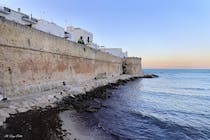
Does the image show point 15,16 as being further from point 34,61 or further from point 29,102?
point 29,102

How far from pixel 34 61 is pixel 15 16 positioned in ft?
27.0

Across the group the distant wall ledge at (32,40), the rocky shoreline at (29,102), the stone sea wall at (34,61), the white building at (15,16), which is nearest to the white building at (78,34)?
the white building at (15,16)

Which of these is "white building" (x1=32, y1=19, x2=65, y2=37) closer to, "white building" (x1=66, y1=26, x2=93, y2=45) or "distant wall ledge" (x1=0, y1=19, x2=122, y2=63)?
"distant wall ledge" (x1=0, y1=19, x2=122, y2=63)

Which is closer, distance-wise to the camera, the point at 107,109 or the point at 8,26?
the point at 8,26

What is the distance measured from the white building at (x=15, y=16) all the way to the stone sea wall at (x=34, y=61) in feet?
16.6

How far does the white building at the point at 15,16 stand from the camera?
52.5ft

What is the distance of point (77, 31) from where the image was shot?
3161 cm

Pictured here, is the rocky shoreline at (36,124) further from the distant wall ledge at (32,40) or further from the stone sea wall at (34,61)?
the distant wall ledge at (32,40)

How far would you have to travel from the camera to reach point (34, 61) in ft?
37.9

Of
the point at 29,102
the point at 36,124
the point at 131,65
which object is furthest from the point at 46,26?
the point at 131,65

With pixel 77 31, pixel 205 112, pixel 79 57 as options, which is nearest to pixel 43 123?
pixel 205 112

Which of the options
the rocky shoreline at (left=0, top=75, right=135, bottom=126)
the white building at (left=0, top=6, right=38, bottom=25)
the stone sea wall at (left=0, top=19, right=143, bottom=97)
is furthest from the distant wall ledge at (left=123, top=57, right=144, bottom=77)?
the rocky shoreline at (left=0, top=75, right=135, bottom=126)

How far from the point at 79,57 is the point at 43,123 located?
11.3m

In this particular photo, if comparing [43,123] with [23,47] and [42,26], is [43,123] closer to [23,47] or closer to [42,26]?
[23,47]
